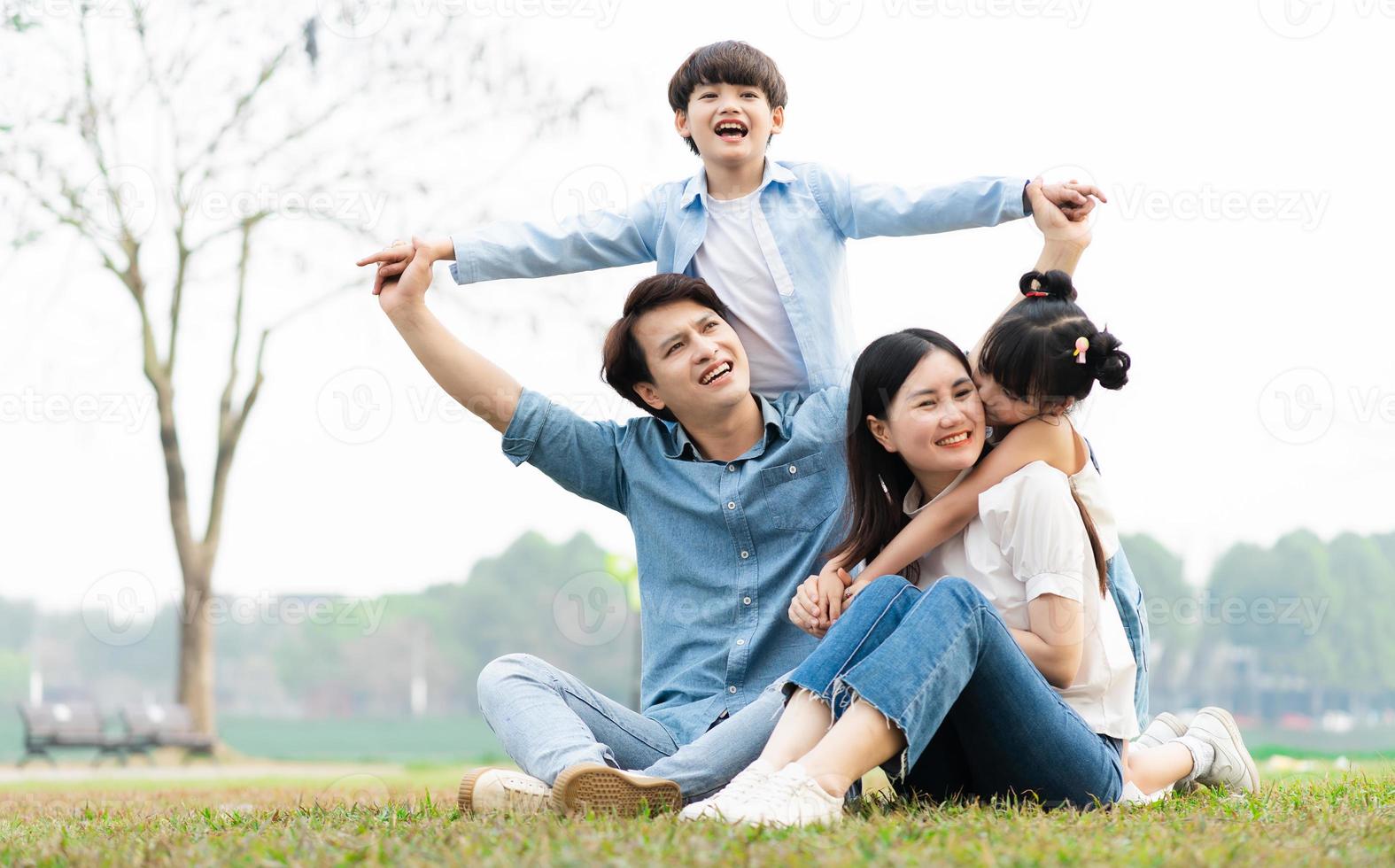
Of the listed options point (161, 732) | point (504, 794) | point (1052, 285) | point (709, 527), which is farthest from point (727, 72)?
point (161, 732)

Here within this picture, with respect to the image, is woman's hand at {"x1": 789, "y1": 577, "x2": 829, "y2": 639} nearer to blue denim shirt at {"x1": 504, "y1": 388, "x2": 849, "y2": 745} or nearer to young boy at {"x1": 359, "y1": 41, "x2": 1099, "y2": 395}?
blue denim shirt at {"x1": 504, "y1": 388, "x2": 849, "y2": 745}

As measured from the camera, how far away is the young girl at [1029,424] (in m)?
2.88

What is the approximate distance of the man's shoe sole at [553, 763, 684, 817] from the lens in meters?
2.55

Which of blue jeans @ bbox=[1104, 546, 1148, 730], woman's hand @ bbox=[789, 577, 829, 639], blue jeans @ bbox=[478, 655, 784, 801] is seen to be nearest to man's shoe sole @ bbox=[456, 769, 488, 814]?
blue jeans @ bbox=[478, 655, 784, 801]

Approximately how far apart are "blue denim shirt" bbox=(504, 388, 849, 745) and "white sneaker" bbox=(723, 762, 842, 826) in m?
0.73

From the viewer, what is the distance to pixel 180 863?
6.91 ft

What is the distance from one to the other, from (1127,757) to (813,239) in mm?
1659

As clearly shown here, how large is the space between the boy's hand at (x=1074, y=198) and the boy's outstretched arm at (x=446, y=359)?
1.46m

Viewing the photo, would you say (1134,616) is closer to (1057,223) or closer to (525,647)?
(1057,223)

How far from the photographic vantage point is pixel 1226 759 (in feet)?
11.2

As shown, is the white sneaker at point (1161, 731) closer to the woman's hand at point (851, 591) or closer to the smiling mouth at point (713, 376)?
the woman's hand at point (851, 591)

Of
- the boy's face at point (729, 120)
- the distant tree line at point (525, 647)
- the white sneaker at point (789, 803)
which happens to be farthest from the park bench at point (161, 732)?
the distant tree line at point (525, 647)

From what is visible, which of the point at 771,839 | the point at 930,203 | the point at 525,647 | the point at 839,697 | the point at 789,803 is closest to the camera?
the point at 771,839

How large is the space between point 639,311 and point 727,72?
0.86 meters
